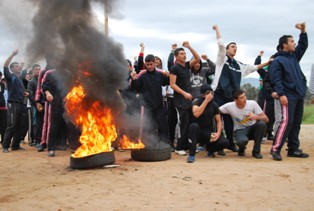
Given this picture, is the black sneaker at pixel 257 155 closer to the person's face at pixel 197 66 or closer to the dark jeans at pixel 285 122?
the dark jeans at pixel 285 122

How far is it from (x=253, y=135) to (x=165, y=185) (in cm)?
346

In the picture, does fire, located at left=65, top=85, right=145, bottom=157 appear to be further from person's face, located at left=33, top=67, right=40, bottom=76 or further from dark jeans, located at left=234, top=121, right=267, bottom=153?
person's face, located at left=33, top=67, right=40, bottom=76

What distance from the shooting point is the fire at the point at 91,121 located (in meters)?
6.55

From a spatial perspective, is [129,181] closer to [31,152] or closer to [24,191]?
[24,191]

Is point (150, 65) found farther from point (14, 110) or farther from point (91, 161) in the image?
point (14, 110)

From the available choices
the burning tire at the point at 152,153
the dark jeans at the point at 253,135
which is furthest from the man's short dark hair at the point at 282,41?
the burning tire at the point at 152,153

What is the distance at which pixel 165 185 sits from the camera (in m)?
5.01

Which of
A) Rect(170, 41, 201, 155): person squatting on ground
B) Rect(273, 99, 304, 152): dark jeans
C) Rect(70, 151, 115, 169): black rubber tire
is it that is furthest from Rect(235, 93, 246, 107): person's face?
Rect(70, 151, 115, 169): black rubber tire

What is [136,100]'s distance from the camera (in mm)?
8805

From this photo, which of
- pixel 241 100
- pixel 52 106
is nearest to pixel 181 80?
pixel 241 100

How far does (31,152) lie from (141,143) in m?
3.47

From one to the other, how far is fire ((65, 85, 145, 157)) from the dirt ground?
1.73 ft

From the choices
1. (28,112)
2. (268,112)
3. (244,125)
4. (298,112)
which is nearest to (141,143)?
(244,125)

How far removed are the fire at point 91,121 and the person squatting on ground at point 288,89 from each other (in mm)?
3473
